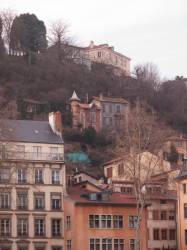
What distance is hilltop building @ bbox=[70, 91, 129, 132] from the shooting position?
143 meters

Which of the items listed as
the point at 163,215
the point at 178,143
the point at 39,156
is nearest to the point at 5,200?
the point at 39,156

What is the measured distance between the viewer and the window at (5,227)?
286 feet

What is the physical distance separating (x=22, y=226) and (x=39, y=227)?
75.1 inches

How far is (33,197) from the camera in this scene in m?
89.2

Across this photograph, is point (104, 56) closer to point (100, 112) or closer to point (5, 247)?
point (100, 112)

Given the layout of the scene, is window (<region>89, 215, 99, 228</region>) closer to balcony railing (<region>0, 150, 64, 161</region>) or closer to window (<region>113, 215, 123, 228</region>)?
window (<region>113, 215, 123, 228</region>)

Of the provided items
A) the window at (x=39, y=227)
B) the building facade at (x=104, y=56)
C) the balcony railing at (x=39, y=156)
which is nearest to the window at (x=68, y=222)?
the window at (x=39, y=227)

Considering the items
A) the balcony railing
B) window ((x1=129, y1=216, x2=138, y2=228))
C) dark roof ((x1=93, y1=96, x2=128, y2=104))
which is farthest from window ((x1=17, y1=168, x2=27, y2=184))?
dark roof ((x1=93, y1=96, x2=128, y2=104))

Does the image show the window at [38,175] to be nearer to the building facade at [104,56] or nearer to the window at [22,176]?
the window at [22,176]

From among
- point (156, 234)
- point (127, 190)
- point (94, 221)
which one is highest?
point (127, 190)

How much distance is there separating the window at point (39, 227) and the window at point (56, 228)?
1.08m

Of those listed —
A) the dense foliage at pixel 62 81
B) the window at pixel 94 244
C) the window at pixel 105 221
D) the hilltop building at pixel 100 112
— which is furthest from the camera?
the dense foliage at pixel 62 81

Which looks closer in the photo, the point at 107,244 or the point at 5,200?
the point at 107,244

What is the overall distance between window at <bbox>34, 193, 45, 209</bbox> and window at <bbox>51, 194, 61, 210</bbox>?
100 cm
